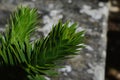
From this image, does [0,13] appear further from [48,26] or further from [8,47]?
[8,47]

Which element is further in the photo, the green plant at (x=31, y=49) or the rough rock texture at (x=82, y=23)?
the rough rock texture at (x=82, y=23)

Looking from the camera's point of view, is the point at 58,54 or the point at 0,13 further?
the point at 0,13

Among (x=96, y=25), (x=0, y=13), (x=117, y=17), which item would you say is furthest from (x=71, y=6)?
(x=117, y=17)

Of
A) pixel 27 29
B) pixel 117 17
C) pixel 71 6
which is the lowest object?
pixel 27 29

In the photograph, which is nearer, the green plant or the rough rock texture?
the green plant
